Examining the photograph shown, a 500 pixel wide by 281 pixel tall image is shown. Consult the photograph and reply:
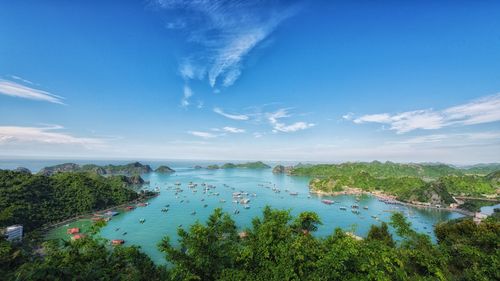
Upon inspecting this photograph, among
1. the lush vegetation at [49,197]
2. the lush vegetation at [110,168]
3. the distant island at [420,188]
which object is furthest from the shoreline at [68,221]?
the lush vegetation at [110,168]

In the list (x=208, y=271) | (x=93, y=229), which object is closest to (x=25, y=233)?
(x=93, y=229)

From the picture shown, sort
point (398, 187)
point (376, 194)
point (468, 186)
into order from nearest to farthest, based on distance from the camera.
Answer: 1. point (376, 194)
2. point (398, 187)
3. point (468, 186)

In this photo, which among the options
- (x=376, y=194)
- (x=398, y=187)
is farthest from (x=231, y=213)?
(x=398, y=187)

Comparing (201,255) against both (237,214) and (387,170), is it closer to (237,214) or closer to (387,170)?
(237,214)

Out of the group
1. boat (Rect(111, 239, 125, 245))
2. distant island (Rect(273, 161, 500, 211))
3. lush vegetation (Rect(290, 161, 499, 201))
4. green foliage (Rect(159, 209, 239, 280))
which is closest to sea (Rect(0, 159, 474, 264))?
boat (Rect(111, 239, 125, 245))

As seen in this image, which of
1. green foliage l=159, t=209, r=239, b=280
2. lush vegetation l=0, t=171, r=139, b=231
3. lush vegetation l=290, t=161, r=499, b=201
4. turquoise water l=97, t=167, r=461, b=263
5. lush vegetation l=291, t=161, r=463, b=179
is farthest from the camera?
lush vegetation l=291, t=161, r=463, b=179

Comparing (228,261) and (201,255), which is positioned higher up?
(201,255)

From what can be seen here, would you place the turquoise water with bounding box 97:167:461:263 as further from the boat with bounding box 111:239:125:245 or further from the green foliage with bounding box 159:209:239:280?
the green foliage with bounding box 159:209:239:280

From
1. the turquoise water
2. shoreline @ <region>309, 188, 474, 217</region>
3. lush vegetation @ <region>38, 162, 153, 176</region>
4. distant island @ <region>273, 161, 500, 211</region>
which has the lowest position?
the turquoise water
